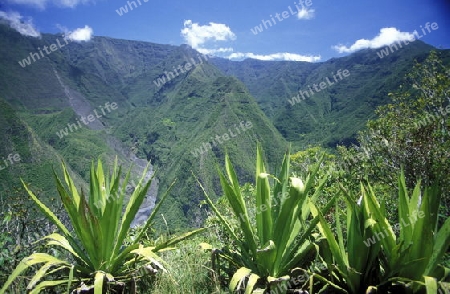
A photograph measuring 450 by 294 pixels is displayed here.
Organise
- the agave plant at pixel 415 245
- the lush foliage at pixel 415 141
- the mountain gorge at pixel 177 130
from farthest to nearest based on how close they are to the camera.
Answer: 1. the mountain gorge at pixel 177 130
2. the lush foliage at pixel 415 141
3. the agave plant at pixel 415 245

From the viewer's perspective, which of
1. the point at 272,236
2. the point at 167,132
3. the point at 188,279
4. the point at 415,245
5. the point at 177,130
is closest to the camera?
the point at 415,245

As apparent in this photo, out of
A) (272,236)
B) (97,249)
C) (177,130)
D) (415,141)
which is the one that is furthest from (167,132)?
(272,236)

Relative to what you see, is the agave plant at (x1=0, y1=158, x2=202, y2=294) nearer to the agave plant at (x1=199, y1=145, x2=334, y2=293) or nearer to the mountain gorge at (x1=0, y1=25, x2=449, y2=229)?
the agave plant at (x1=199, y1=145, x2=334, y2=293)

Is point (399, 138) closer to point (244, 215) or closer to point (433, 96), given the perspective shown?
point (433, 96)

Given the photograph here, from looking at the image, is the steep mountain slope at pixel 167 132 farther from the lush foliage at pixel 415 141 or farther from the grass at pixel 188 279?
the grass at pixel 188 279

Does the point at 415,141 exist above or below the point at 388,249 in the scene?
below

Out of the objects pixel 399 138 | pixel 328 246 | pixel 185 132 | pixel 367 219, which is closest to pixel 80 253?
pixel 328 246

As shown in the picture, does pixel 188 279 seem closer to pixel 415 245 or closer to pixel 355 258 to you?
pixel 355 258

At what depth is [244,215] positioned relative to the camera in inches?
96.7

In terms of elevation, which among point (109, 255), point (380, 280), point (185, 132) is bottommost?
point (380, 280)

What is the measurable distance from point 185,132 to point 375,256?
577 ft

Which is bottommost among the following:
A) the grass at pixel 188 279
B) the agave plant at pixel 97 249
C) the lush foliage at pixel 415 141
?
the lush foliage at pixel 415 141

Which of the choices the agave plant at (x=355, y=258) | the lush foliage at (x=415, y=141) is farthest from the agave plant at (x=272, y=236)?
the lush foliage at (x=415, y=141)

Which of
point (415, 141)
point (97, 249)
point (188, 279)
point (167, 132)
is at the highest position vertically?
point (167, 132)
